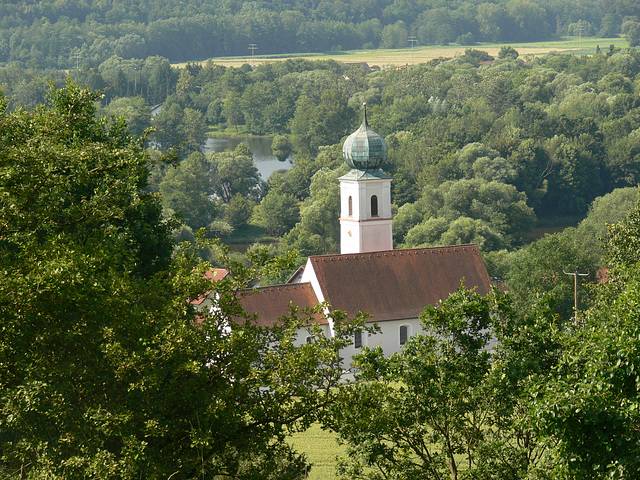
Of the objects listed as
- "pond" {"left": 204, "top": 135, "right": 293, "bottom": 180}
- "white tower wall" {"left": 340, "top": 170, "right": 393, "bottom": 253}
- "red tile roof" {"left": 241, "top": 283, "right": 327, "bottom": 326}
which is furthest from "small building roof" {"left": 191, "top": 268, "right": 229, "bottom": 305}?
"pond" {"left": 204, "top": 135, "right": 293, "bottom": 180}

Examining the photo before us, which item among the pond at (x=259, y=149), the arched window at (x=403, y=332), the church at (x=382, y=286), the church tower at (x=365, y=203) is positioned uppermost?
the church tower at (x=365, y=203)

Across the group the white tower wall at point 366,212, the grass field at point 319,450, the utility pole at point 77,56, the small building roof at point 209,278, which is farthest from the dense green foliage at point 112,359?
the utility pole at point 77,56

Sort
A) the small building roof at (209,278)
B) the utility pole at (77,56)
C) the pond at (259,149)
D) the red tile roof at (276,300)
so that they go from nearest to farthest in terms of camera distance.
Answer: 1. the small building roof at (209,278)
2. the red tile roof at (276,300)
3. the pond at (259,149)
4. the utility pole at (77,56)

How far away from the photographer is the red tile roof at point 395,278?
44.4m

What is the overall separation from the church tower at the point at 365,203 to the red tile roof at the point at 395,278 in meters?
3.20

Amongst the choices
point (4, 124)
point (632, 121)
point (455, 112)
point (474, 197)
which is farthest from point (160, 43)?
point (4, 124)

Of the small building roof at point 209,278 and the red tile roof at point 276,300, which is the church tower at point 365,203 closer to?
the red tile roof at point 276,300

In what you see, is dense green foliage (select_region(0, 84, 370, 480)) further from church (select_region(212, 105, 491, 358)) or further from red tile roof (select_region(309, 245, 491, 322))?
red tile roof (select_region(309, 245, 491, 322))

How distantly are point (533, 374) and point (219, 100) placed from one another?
128847 mm

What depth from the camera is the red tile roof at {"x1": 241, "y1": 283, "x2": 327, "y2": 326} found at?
4259 centimetres

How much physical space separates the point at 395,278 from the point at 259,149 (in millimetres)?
83602

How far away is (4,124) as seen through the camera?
17.1 meters

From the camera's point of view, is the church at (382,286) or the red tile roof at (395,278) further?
the red tile roof at (395,278)

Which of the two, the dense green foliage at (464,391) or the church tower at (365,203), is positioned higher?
the dense green foliage at (464,391)
